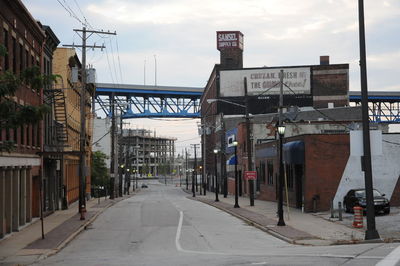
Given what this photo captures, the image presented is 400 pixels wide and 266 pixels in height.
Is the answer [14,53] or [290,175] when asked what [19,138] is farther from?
[290,175]

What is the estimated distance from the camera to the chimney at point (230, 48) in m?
95.1

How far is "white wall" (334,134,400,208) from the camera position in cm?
3522

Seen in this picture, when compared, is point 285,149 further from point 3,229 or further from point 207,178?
point 207,178

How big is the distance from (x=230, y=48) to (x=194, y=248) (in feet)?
254

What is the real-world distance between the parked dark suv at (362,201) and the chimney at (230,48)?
63354 mm

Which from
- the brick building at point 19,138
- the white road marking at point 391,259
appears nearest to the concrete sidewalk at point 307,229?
the white road marking at point 391,259

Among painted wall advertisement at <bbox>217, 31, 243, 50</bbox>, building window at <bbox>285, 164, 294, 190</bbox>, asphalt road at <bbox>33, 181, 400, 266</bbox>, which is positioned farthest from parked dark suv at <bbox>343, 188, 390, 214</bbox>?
painted wall advertisement at <bbox>217, 31, 243, 50</bbox>

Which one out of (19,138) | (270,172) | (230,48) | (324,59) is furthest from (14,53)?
(324,59)

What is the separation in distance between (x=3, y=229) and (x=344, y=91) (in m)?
67.8

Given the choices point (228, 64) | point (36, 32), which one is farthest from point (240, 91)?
point (36, 32)

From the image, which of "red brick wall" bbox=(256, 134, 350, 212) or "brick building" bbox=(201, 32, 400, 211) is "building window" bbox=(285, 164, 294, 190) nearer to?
"brick building" bbox=(201, 32, 400, 211)

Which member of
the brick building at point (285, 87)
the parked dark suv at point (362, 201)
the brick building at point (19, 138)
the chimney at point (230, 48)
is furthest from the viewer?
the chimney at point (230, 48)

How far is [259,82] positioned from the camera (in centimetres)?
8525

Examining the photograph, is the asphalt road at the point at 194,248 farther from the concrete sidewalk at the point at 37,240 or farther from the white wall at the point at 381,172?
the white wall at the point at 381,172
